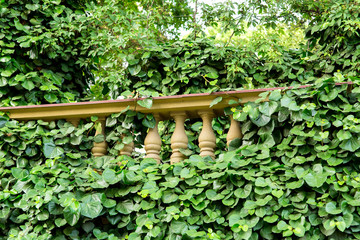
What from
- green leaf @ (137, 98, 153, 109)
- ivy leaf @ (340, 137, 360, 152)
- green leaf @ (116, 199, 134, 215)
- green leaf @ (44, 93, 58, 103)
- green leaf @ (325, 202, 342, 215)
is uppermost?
green leaf @ (137, 98, 153, 109)

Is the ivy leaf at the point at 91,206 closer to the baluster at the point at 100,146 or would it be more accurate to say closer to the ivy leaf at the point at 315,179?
the baluster at the point at 100,146

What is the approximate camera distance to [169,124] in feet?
12.7

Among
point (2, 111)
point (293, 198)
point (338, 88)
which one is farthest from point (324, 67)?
point (2, 111)

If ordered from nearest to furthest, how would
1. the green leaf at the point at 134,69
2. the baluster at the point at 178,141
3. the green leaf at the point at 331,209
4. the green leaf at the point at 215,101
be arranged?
the green leaf at the point at 331,209 < the green leaf at the point at 215,101 < the baluster at the point at 178,141 < the green leaf at the point at 134,69

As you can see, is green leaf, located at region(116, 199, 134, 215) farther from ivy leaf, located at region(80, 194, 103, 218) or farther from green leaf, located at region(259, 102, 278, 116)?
green leaf, located at region(259, 102, 278, 116)

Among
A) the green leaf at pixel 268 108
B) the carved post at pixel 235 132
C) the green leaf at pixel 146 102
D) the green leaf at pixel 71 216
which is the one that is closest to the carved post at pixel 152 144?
the green leaf at pixel 146 102

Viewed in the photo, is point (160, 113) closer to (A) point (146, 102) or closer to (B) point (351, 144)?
(A) point (146, 102)

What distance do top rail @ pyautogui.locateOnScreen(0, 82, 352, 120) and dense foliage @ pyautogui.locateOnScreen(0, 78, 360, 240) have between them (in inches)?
6.3

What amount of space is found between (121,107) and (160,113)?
0.88 feet

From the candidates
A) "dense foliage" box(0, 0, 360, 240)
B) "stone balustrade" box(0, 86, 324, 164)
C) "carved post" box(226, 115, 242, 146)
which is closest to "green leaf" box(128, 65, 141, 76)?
"dense foliage" box(0, 0, 360, 240)

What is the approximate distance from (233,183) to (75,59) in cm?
235

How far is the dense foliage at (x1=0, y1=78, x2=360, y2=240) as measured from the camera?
203 centimetres

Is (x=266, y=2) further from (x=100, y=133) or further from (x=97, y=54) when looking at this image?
(x=100, y=133)

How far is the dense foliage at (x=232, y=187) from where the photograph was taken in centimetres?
203
